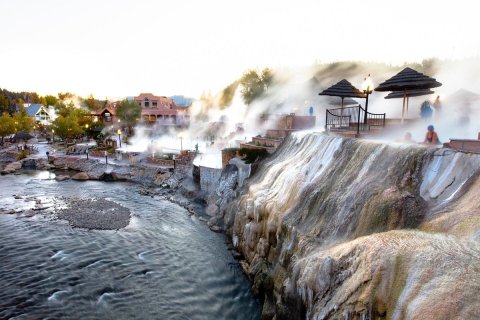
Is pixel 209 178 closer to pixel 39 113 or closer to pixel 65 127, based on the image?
pixel 65 127

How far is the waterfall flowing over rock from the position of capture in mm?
6410

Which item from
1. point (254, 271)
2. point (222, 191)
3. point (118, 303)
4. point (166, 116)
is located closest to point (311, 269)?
point (254, 271)

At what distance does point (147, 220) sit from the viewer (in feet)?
79.7

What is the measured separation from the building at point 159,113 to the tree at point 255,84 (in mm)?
13615

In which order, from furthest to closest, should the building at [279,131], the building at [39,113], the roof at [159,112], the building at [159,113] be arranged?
the building at [39,113] → the roof at [159,112] → the building at [159,113] → the building at [279,131]

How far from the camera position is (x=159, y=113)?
7450 cm

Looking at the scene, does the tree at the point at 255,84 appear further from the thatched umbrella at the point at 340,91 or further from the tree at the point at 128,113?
the thatched umbrella at the point at 340,91

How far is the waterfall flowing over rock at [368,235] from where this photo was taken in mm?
6410

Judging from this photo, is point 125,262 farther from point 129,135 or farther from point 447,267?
point 129,135

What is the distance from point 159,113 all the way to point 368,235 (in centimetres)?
7011

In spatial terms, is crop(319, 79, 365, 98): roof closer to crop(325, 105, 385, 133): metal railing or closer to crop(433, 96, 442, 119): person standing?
crop(325, 105, 385, 133): metal railing

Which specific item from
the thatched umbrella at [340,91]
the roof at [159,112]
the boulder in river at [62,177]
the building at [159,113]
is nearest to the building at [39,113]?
the building at [159,113]

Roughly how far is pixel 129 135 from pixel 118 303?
5356 cm

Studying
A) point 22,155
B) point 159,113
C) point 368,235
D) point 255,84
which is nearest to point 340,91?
point 368,235
